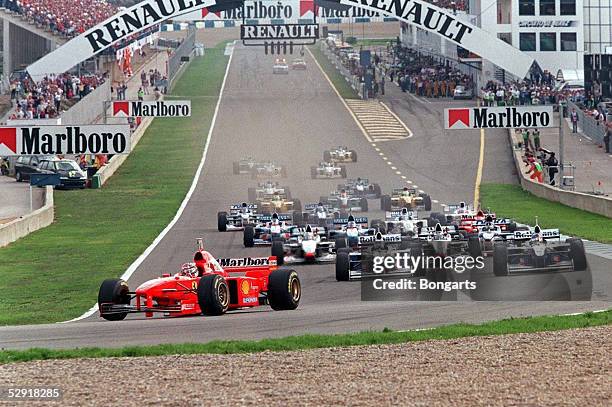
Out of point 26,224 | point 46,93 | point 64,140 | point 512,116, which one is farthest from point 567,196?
point 46,93

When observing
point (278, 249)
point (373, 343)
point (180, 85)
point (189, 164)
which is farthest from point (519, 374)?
point (180, 85)

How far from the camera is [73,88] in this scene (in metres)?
74.6

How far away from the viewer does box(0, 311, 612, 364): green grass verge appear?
16.3 metres

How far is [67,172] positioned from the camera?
2216 inches

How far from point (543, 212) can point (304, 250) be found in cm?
1679

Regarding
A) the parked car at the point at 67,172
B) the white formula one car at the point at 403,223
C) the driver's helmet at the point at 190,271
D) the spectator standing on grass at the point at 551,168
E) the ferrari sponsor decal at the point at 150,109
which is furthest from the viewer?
the ferrari sponsor decal at the point at 150,109

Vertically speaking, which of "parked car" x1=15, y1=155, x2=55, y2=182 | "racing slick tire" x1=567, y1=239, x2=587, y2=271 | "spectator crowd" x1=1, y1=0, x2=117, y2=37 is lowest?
"racing slick tire" x1=567, y1=239, x2=587, y2=271

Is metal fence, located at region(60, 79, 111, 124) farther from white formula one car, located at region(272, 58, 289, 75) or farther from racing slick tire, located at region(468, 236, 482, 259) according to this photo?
racing slick tire, located at region(468, 236, 482, 259)

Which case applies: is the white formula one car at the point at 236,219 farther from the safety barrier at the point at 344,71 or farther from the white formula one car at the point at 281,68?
the white formula one car at the point at 281,68

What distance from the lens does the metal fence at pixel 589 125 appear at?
2553 inches

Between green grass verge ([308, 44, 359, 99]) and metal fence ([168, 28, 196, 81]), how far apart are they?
1097cm

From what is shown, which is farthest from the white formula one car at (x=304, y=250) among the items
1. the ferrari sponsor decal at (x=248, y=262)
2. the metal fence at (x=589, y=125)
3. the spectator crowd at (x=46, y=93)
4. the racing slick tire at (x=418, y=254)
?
the metal fence at (x=589, y=125)

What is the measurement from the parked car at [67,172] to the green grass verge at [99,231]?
3.65 feet

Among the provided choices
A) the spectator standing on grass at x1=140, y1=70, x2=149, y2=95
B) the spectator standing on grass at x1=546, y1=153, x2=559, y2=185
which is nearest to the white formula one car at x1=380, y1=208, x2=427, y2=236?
the spectator standing on grass at x1=546, y1=153, x2=559, y2=185
